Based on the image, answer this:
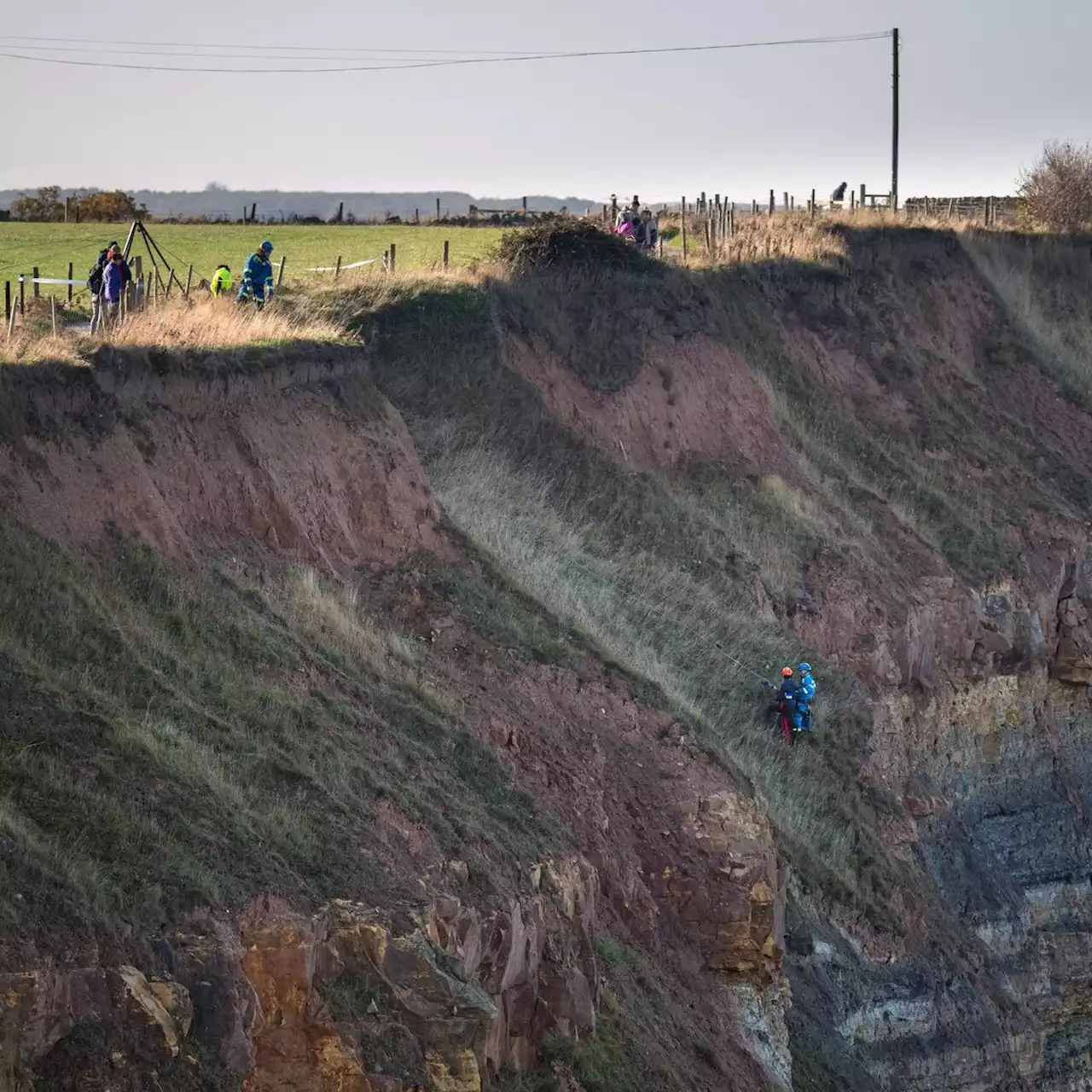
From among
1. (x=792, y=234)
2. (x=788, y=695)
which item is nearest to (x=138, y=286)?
(x=788, y=695)

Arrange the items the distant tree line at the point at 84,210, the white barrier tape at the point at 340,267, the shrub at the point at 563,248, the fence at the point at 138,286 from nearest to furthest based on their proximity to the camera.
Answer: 1. the fence at the point at 138,286
2. the white barrier tape at the point at 340,267
3. the shrub at the point at 563,248
4. the distant tree line at the point at 84,210

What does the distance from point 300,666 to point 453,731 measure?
1.90 m

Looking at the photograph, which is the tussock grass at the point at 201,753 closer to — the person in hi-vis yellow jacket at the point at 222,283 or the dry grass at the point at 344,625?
the dry grass at the point at 344,625

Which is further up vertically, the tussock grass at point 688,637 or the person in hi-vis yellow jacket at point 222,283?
the person in hi-vis yellow jacket at point 222,283

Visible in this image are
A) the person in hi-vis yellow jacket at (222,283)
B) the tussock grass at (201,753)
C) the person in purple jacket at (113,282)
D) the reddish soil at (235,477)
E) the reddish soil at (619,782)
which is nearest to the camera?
the tussock grass at (201,753)

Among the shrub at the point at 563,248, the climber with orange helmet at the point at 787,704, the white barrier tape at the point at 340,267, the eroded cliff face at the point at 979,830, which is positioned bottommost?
the eroded cliff face at the point at 979,830

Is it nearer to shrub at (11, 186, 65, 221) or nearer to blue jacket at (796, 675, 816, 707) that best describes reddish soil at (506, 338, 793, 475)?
blue jacket at (796, 675, 816, 707)

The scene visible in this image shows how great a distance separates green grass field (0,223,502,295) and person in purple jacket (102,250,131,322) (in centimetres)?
598

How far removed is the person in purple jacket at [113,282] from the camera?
24991 mm

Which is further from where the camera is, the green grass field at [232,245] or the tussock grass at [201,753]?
the green grass field at [232,245]

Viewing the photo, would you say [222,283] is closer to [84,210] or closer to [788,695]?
[788,695]

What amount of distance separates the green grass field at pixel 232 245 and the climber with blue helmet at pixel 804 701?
10982 mm

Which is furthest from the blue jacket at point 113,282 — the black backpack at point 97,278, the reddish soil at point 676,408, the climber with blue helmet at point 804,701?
the climber with blue helmet at point 804,701

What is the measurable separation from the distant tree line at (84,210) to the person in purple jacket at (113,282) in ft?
82.9
